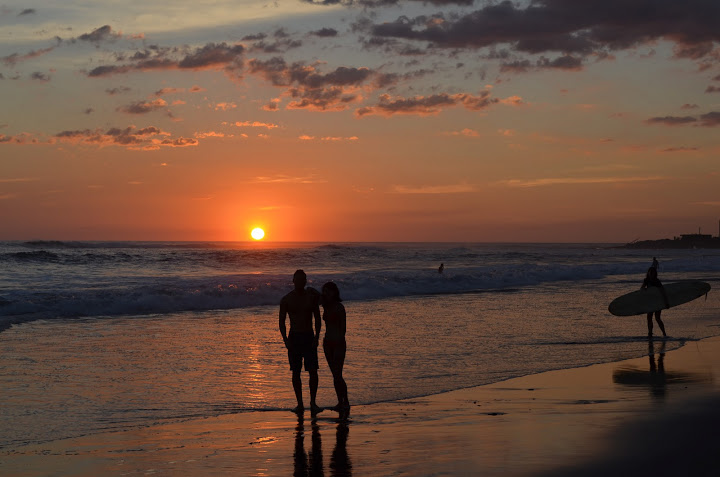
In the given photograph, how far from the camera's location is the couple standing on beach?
10797 millimetres

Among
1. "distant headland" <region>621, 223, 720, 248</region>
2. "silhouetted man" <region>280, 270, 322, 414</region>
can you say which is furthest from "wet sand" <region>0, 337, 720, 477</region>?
"distant headland" <region>621, 223, 720, 248</region>

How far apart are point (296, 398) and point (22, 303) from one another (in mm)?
18479

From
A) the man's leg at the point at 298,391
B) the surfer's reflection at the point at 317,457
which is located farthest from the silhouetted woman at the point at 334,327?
the surfer's reflection at the point at 317,457

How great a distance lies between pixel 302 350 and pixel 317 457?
2955 mm

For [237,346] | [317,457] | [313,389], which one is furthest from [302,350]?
[237,346]

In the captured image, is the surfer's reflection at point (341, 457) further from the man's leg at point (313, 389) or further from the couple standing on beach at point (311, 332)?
the couple standing on beach at point (311, 332)

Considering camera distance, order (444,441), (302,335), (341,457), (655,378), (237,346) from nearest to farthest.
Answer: (341,457), (444,441), (302,335), (655,378), (237,346)

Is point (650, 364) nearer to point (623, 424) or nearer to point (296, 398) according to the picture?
point (623, 424)

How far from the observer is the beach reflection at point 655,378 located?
12.1 m

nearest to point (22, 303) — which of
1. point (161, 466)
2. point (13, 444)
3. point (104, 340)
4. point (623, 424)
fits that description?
point (104, 340)

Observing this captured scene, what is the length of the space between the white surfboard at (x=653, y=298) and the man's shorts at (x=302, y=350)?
12.1 meters

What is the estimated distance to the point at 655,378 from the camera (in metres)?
13.1

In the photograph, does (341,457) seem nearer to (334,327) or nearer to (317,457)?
(317,457)

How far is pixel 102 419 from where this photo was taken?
10.3 metres
